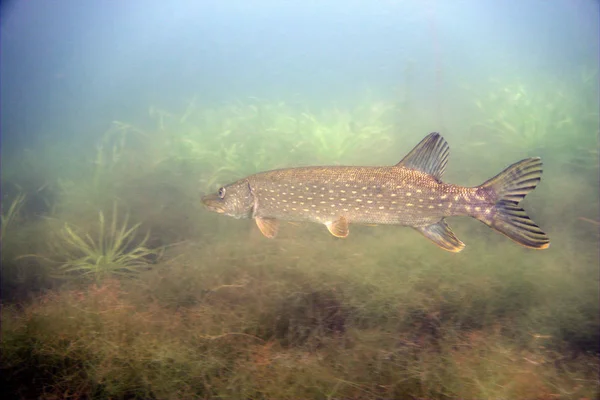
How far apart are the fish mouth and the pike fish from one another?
12cm

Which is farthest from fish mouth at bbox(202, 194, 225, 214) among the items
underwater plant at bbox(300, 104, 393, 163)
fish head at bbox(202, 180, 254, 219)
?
underwater plant at bbox(300, 104, 393, 163)

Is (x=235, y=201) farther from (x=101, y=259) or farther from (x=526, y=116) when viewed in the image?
(x=526, y=116)

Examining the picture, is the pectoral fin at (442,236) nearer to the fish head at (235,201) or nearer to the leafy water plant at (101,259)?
the fish head at (235,201)

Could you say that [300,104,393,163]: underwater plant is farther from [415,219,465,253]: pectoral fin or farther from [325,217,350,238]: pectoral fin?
[415,219,465,253]: pectoral fin

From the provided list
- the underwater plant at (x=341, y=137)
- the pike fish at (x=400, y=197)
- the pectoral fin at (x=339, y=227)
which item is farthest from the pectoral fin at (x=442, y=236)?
the underwater plant at (x=341, y=137)

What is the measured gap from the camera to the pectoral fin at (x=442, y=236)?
3.44 meters

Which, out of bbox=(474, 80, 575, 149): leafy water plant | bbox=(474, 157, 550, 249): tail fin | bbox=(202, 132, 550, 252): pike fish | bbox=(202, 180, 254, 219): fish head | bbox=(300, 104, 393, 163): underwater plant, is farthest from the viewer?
bbox=(300, 104, 393, 163): underwater plant

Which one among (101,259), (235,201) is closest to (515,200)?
(235,201)

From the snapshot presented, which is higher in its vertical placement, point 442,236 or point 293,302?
point 442,236

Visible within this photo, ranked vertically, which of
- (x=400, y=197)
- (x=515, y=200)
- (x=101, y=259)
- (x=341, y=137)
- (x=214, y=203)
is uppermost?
(x=341, y=137)

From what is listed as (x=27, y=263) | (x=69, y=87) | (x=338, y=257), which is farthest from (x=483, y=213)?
(x=69, y=87)

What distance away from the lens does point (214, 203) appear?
4.45m

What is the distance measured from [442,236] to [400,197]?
2.13 feet

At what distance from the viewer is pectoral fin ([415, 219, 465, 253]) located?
3.44 metres
